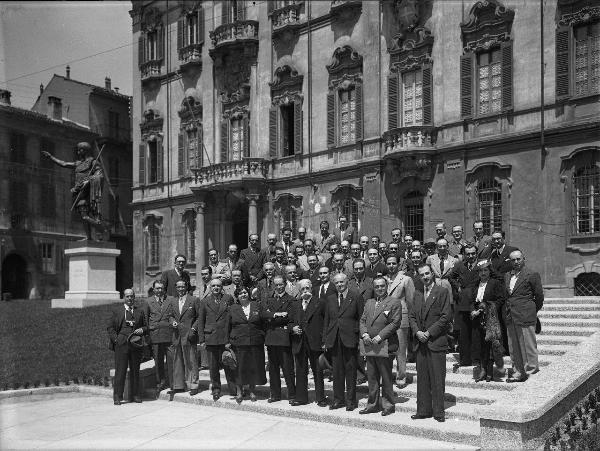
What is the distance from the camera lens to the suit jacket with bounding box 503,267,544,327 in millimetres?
10703

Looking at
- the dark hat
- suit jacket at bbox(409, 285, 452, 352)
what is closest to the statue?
the dark hat

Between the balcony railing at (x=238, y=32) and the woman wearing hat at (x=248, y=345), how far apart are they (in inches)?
749

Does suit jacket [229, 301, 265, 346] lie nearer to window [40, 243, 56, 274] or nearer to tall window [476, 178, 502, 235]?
tall window [476, 178, 502, 235]

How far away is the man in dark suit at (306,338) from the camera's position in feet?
36.3

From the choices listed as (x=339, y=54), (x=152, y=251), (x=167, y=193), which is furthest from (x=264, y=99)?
(x=152, y=251)

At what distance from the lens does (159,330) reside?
1277 cm

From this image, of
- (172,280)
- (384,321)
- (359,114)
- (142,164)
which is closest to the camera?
(384,321)

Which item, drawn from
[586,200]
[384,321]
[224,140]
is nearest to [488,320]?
[384,321]

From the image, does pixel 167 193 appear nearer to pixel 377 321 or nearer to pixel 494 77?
pixel 494 77

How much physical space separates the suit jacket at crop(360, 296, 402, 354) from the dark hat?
169 inches

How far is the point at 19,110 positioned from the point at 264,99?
68.0ft

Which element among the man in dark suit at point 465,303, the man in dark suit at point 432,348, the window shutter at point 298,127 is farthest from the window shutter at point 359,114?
the man in dark suit at point 432,348

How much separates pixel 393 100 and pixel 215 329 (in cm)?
1377

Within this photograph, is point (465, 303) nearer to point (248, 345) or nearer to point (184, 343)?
point (248, 345)
